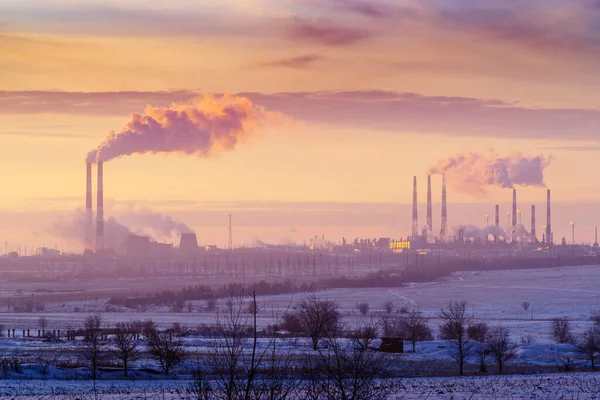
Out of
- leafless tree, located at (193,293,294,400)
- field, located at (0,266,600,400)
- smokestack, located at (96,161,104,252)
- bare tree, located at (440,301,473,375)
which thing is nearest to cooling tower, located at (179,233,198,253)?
smokestack, located at (96,161,104,252)

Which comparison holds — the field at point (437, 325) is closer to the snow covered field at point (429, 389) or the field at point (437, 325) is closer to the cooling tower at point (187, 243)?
the snow covered field at point (429, 389)

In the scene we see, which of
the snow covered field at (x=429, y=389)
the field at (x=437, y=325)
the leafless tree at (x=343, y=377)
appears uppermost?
the leafless tree at (x=343, y=377)

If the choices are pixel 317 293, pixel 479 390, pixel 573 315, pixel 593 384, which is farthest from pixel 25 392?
pixel 317 293

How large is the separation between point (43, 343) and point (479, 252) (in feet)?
479

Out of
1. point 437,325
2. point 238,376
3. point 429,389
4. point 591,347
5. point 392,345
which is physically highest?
point 238,376

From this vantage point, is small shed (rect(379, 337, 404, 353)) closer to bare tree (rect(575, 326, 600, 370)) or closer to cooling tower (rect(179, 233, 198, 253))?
bare tree (rect(575, 326, 600, 370))

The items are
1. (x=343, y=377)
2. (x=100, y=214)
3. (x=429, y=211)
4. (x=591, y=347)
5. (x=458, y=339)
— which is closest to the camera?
(x=343, y=377)

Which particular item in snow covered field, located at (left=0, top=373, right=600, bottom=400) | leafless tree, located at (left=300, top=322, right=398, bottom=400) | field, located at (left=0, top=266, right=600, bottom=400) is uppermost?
leafless tree, located at (left=300, top=322, right=398, bottom=400)

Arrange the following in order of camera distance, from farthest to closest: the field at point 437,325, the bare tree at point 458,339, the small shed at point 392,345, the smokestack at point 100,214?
the smokestack at point 100,214, the small shed at point 392,345, the bare tree at point 458,339, the field at point 437,325

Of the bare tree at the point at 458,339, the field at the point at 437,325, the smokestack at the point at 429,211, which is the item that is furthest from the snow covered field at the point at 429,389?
the smokestack at the point at 429,211

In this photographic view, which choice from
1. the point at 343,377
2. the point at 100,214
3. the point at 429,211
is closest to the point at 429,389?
the point at 343,377

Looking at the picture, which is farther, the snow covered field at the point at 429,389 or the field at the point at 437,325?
the field at the point at 437,325

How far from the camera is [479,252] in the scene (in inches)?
7165

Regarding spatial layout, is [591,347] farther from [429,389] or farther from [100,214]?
[100,214]
